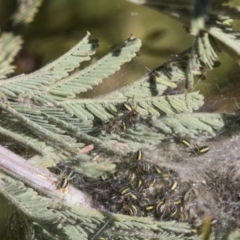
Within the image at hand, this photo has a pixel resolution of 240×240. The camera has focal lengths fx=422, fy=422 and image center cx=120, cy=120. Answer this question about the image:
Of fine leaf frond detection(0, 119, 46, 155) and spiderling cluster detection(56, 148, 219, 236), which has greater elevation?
fine leaf frond detection(0, 119, 46, 155)

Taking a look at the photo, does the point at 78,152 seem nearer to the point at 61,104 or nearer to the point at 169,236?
the point at 61,104

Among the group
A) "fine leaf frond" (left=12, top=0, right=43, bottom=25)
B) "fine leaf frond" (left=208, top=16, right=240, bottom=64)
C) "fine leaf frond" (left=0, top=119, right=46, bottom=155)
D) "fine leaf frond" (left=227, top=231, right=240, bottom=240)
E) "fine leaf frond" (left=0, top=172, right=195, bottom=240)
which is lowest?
"fine leaf frond" (left=227, top=231, right=240, bottom=240)

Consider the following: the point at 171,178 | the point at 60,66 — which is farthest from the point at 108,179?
the point at 60,66

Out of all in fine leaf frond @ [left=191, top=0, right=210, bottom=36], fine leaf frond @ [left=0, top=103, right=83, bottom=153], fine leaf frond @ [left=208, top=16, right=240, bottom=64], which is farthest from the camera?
fine leaf frond @ [left=0, top=103, right=83, bottom=153]

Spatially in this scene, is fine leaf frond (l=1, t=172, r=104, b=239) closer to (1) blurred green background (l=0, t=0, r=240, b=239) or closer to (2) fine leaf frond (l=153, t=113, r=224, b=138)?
(1) blurred green background (l=0, t=0, r=240, b=239)

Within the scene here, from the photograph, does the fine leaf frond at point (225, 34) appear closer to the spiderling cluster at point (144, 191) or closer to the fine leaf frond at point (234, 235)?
the spiderling cluster at point (144, 191)

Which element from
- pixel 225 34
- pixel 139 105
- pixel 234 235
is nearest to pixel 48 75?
pixel 139 105

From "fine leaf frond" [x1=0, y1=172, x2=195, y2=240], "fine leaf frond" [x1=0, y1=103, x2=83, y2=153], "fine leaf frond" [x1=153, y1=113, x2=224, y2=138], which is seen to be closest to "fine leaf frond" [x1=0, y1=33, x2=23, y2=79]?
"fine leaf frond" [x1=0, y1=103, x2=83, y2=153]
